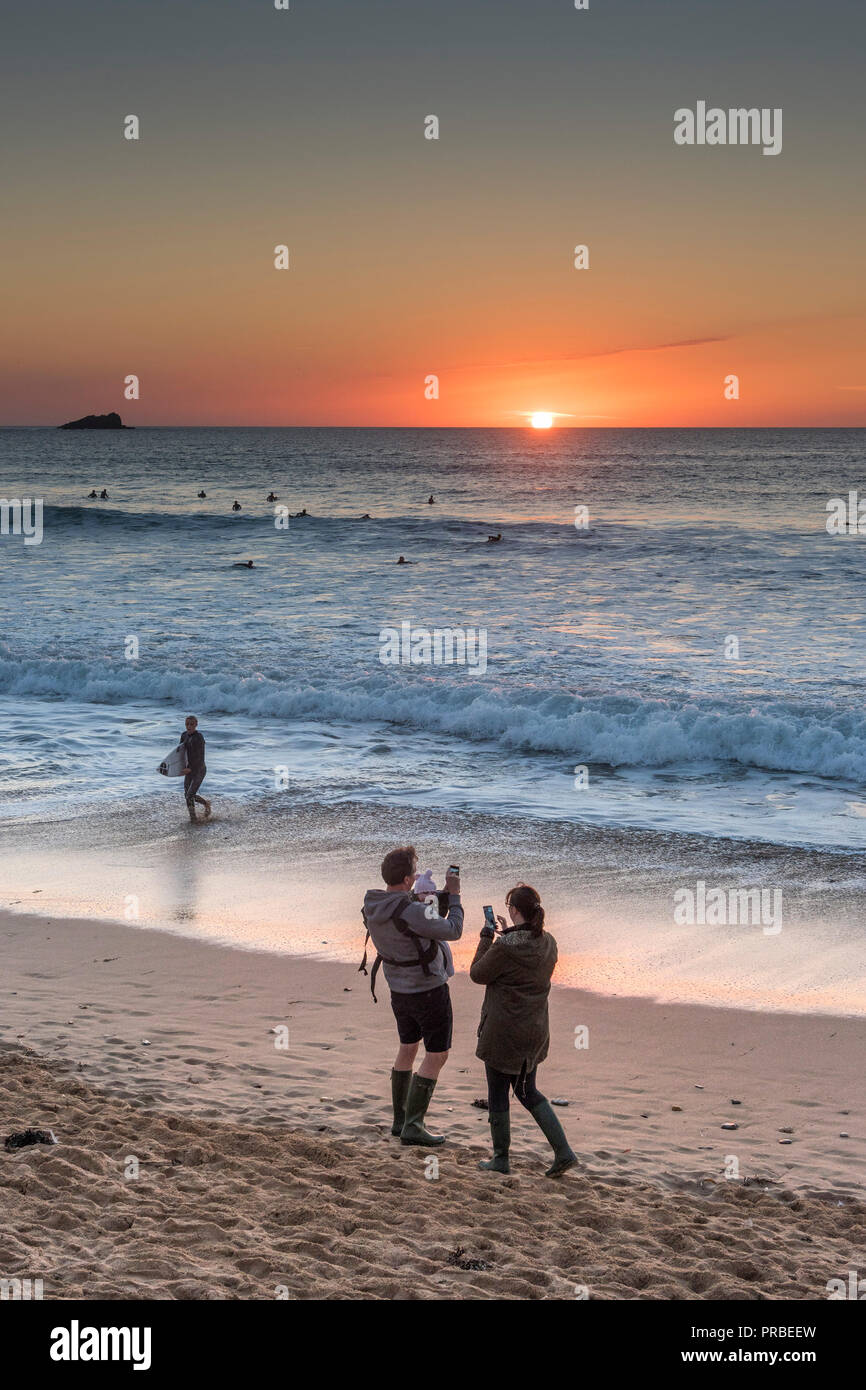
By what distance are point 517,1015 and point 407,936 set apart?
2.50 feet

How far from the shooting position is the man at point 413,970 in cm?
658

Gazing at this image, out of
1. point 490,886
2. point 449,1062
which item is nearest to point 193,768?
point 490,886

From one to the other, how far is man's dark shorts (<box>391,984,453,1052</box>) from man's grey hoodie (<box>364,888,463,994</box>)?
0.05m

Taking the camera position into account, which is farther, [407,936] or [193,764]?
[193,764]

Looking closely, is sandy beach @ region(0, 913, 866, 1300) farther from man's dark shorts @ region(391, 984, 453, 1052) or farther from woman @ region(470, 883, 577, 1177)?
man's dark shorts @ region(391, 984, 453, 1052)

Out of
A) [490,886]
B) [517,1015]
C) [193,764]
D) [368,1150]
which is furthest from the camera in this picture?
[193,764]

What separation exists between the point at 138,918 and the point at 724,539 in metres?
43.5

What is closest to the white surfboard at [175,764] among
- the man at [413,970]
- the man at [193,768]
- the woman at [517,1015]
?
the man at [193,768]

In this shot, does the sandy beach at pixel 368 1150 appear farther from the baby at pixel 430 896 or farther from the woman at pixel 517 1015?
the baby at pixel 430 896

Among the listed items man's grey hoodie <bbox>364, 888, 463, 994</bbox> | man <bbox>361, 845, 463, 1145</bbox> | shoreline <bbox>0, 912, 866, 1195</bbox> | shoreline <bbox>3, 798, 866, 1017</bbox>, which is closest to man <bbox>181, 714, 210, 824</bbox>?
shoreline <bbox>3, 798, 866, 1017</bbox>

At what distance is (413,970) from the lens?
22.2 ft

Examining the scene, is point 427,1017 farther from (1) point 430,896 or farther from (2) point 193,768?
(2) point 193,768

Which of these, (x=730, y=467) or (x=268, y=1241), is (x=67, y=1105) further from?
(x=730, y=467)

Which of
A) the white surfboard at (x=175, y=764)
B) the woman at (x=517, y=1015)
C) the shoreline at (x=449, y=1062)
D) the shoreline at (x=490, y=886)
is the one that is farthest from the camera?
the white surfboard at (x=175, y=764)
